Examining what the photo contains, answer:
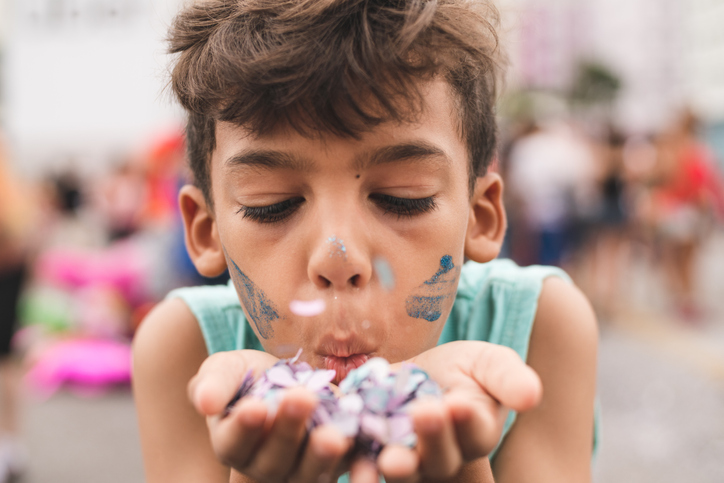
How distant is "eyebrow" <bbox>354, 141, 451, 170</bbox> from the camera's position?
3.63ft

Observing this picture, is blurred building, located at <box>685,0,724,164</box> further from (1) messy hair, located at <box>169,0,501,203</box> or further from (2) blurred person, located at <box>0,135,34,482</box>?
(1) messy hair, located at <box>169,0,501,203</box>

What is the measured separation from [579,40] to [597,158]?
35.1m

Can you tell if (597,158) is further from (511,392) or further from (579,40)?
(579,40)

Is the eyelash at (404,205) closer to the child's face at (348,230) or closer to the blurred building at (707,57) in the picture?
the child's face at (348,230)

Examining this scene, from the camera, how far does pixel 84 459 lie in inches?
129

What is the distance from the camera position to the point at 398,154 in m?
1.13

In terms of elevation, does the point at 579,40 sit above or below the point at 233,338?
above

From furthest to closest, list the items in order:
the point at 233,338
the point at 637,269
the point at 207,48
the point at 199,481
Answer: the point at 637,269 < the point at 233,338 < the point at 199,481 < the point at 207,48

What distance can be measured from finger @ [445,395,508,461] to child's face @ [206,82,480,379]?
0.30 metres

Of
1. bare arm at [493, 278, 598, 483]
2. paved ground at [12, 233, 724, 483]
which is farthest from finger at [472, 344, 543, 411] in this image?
paved ground at [12, 233, 724, 483]

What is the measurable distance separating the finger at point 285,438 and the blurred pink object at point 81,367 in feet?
12.5

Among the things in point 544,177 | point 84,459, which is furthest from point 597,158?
point 84,459

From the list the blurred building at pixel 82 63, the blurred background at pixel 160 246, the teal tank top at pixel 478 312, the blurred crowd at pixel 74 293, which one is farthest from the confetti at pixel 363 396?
the blurred building at pixel 82 63

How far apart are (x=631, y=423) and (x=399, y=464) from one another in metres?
3.11
